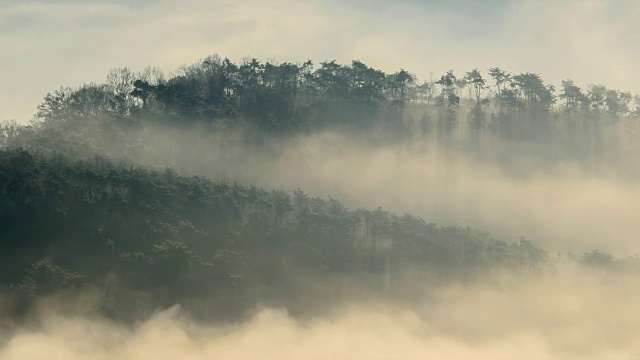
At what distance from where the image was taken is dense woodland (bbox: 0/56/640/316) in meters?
124

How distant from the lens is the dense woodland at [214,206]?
12375 centimetres

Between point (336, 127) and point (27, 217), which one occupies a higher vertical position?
point (336, 127)

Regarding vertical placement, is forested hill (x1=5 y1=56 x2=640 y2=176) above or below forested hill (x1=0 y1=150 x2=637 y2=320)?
above

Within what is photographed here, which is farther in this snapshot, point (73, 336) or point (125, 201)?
point (125, 201)

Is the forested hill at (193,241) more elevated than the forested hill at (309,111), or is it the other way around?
the forested hill at (309,111)

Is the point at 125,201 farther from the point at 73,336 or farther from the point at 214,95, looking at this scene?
the point at 214,95

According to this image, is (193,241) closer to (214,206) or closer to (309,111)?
(214,206)

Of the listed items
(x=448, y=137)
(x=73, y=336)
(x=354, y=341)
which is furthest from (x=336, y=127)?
(x=73, y=336)

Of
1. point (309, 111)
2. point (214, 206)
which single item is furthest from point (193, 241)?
point (309, 111)

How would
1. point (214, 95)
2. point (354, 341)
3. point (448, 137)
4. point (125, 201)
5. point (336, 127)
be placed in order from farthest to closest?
1. point (448, 137)
2. point (336, 127)
3. point (214, 95)
4. point (354, 341)
5. point (125, 201)

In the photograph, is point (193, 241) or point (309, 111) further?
point (309, 111)

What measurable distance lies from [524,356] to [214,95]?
7686cm

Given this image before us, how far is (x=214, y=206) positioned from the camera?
13662 centimetres

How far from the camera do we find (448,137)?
18812 cm
